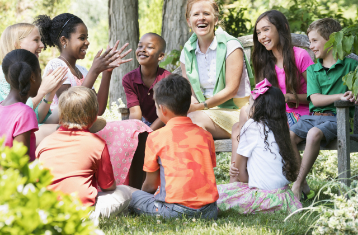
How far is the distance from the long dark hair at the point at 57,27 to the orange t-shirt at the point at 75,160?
5.12 feet

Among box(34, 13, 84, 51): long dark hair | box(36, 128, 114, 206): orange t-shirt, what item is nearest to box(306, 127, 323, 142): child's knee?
box(36, 128, 114, 206): orange t-shirt

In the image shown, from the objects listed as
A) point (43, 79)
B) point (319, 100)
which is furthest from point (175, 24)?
point (43, 79)

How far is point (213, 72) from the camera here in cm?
422

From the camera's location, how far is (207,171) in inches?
117

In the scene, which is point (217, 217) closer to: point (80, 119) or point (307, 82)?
point (80, 119)

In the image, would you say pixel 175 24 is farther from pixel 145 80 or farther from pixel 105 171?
pixel 105 171

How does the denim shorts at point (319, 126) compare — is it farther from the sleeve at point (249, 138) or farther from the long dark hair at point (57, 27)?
the long dark hair at point (57, 27)

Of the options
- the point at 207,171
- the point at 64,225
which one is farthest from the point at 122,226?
the point at 64,225

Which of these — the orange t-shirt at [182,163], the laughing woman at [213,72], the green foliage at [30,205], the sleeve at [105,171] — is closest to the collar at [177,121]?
the orange t-shirt at [182,163]

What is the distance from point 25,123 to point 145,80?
5.72 feet

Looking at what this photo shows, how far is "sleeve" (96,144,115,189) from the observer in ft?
9.39

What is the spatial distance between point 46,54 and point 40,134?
1126cm

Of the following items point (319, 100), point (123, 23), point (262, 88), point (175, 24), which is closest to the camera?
point (262, 88)

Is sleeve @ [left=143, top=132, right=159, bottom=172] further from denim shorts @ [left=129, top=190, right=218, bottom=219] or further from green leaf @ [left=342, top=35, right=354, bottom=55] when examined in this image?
green leaf @ [left=342, top=35, right=354, bottom=55]
